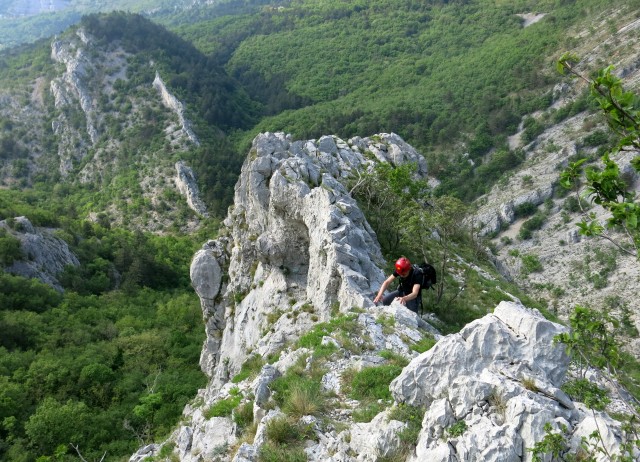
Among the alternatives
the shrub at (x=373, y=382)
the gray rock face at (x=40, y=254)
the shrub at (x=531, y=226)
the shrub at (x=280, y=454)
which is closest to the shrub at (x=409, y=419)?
the shrub at (x=373, y=382)

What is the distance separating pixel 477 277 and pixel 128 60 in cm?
13596

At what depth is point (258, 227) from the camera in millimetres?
26312

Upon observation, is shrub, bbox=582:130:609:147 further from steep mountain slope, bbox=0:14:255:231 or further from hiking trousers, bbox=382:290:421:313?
steep mountain slope, bbox=0:14:255:231

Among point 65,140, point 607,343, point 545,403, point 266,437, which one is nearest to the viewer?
point 607,343

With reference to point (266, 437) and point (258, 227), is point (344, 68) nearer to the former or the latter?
point (258, 227)

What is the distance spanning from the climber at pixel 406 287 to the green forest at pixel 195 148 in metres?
4.03

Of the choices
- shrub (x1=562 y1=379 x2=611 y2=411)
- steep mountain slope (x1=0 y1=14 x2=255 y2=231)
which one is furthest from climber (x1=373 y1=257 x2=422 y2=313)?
steep mountain slope (x1=0 y1=14 x2=255 y2=231)

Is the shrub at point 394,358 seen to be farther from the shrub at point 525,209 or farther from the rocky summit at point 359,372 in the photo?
the shrub at point 525,209

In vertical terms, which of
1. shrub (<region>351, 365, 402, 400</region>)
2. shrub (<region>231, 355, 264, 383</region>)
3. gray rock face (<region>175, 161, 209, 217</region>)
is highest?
shrub (<region>351, 365, 402, 400</region>)

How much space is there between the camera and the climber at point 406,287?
12.4 m

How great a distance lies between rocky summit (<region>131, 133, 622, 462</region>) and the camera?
21.1ft

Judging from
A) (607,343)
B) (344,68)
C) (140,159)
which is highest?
(607,343)

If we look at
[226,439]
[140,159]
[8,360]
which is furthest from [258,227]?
[140,159]

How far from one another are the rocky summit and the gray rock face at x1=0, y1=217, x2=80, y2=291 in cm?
4631
